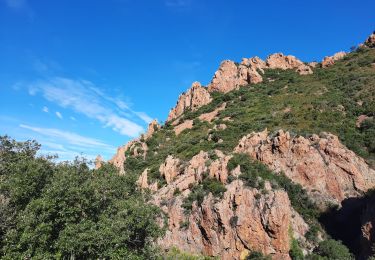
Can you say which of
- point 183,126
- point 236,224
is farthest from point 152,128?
point 236,224

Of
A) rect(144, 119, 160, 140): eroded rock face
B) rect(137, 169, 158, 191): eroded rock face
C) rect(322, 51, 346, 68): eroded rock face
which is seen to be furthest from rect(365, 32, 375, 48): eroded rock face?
rect(137, 169, 158, 191): eroded rock face

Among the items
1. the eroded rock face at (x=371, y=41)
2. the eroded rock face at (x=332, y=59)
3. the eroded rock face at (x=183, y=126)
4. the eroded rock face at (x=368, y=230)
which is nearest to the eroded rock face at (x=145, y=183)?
the eroded rock face at (x=183, y=126)

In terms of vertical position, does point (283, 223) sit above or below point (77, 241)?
above

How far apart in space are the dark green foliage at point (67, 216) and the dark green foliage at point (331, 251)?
20.7m

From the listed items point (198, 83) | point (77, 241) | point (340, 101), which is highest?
point (198, 83)

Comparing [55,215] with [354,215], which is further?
[354,215]

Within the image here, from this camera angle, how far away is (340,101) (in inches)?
2525

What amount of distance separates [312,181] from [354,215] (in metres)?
6.46

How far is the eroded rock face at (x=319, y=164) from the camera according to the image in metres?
44.3

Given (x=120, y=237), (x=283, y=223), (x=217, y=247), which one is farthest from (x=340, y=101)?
(x=120, y=237)

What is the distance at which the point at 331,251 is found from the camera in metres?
35.9

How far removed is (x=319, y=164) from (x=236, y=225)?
16003mm

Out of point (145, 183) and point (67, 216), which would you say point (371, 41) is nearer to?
point (145, 183)

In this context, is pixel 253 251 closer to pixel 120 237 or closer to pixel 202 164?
pixel 202 164
